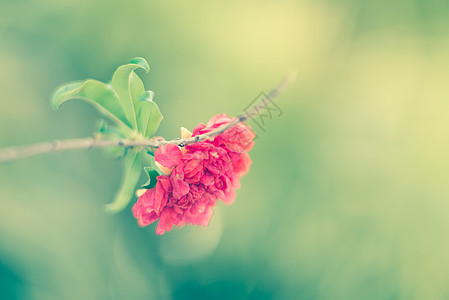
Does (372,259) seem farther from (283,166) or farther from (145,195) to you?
(145,195)

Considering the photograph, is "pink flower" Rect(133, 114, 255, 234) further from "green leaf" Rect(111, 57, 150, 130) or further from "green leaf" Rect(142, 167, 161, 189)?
"green leaf" Rect(111, 57, 150, 130)

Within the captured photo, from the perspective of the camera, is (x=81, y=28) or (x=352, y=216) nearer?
(x=81, y=28)

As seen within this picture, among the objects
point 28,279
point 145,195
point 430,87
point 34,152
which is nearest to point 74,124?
point 28,279

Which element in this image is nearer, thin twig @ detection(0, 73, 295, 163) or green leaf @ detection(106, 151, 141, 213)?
thin twig @ detection(0, 73, 295, 163)

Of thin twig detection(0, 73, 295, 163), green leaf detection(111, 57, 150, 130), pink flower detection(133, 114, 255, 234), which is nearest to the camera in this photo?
thin twig detection(0, 73, 295, 163)

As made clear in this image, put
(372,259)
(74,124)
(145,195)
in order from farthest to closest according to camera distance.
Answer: (372,259) → (74,124) → (145,195)

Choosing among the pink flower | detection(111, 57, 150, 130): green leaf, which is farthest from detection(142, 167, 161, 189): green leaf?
detection(111, 57, 150, 130): green leaf

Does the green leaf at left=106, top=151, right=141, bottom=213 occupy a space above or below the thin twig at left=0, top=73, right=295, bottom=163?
above
